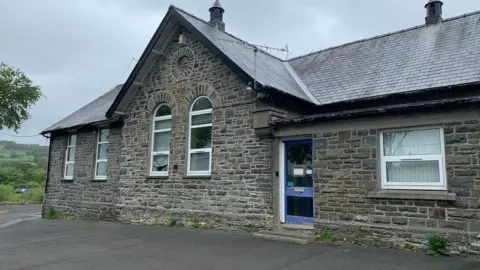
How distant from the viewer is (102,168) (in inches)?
640

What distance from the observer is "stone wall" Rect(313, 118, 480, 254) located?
731cm

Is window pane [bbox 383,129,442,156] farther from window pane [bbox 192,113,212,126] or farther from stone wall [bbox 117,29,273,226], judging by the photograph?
window pane [bbox 192,113,212,126]

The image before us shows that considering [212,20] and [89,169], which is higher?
[212,20]

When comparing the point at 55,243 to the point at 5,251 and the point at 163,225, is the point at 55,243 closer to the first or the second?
the point at 5,251

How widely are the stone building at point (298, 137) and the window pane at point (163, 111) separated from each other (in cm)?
4

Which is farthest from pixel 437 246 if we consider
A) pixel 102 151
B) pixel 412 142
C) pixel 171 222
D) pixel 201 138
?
pixel 102 151

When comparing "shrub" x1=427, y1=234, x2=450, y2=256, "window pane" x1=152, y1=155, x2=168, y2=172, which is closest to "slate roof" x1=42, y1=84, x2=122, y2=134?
"window pane" x1=152, y1=155, x2=168, y2=172

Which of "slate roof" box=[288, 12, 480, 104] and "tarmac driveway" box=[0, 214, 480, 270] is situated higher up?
"slate roof" box=[288, 12, 480, 104]

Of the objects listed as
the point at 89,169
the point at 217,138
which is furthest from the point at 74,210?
the point at 217,138

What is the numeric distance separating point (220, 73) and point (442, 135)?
643 centimetres

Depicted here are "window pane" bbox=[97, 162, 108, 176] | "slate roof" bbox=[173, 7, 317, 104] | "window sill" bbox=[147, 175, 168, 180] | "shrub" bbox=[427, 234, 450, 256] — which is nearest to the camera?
"shrub" bbox=[427, 234, 450, 256]

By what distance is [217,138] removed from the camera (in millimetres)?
11523

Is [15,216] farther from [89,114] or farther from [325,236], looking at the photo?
[325,236]

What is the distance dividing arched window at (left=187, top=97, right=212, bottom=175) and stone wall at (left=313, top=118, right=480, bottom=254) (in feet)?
12.5
